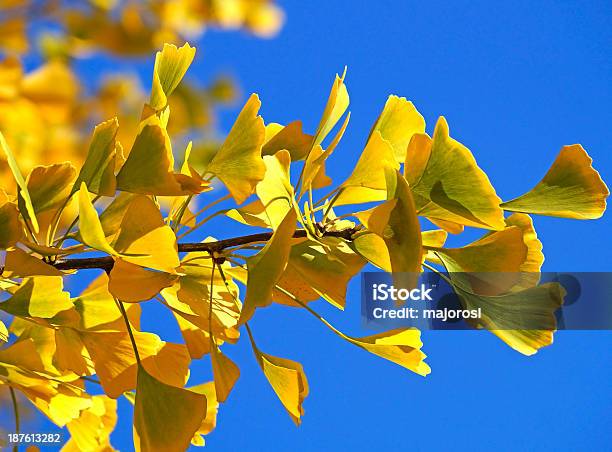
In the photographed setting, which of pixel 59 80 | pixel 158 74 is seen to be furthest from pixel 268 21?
pixel 158 74

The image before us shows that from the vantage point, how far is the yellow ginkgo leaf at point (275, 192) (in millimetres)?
192

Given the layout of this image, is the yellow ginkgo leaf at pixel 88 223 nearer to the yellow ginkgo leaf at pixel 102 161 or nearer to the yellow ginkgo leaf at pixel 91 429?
the yellow ginkgo leaf at pixel 102 161

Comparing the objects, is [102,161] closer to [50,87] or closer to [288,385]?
[288,385]

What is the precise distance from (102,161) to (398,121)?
9cm

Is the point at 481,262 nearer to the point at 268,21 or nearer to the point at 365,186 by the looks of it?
the point at 365,186

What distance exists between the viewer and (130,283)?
194 millimetres

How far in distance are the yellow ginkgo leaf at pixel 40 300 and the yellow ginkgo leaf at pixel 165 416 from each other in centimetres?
4

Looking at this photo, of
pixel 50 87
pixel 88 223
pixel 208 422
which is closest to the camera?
pixel 88 223

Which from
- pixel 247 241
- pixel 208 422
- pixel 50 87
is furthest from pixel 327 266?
pixel 50 87

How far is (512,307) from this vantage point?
0.66 feet

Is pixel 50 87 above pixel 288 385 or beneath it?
above

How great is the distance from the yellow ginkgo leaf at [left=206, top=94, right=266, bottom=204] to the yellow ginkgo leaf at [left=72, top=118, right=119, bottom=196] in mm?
37

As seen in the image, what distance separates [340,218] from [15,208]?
0.32 ft

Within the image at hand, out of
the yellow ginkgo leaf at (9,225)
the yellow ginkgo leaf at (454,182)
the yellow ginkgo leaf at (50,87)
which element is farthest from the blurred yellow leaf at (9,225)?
the yellow ginkgo leaf at (50,87)
